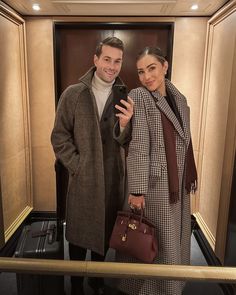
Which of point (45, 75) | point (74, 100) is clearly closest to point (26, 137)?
point (45, 75)

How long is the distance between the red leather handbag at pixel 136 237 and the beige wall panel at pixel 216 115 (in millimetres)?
913

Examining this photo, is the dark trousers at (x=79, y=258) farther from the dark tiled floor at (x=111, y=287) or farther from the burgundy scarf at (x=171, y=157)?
the burgundy scarf at (x=171, y=157)

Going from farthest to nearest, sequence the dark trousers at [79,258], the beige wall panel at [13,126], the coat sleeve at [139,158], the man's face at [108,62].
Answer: the beige wall panel at [13,126] < the dark trousers at [79,258] < the man's face at [108,62] < the coat sleeve at [139,158]

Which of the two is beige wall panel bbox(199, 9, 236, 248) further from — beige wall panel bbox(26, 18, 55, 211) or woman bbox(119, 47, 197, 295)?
beige wall panel bbox(26, 18, 55, 211)

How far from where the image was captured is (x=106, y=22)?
7.64 feet

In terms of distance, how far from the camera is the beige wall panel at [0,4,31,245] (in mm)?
2090

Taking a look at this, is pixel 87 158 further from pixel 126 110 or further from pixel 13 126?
pixel 13 126

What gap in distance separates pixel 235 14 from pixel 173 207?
130 cm

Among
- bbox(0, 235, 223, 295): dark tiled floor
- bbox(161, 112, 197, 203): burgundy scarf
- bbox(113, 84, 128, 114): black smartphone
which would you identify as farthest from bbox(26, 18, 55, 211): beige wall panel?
bbox(161, 112, 197, 203): burgundy scarf

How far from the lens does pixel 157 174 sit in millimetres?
1317

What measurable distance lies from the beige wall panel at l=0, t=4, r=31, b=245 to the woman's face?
3.93ft

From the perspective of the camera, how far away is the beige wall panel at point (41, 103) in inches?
94.0

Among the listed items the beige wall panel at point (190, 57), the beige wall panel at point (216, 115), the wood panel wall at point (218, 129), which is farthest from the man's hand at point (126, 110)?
the beige wall panel at point (190, 57)

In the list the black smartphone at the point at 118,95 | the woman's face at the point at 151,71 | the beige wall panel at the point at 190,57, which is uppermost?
the beige wall panel at the point at 190,57
